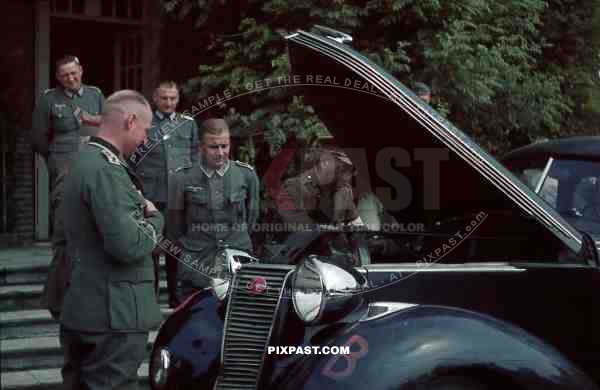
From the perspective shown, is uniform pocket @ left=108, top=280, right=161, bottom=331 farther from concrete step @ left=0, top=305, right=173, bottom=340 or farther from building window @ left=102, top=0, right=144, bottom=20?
building window @ left=102, top=0, right=144, bottom=20

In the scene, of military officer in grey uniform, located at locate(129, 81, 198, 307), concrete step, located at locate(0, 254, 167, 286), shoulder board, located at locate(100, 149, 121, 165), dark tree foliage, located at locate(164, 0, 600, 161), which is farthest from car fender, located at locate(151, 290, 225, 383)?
dark tree foliage, located at locate(164, 0, 600, 161)

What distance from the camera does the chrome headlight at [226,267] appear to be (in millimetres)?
→ 4286

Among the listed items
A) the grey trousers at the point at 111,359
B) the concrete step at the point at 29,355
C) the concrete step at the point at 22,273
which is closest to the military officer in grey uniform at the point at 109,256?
the grey trousers at the point at 111,359

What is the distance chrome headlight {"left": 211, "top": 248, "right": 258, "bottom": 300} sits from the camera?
4.29m

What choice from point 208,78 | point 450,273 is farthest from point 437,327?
point 208,78

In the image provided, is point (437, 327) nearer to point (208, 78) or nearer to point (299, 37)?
point (299, 37)

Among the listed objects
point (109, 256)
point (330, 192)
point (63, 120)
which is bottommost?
point (109, 256)

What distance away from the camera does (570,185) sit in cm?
564

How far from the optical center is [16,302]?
7535 mm

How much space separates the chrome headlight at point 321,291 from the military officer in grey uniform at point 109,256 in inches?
25.8

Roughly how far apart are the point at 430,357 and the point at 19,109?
753cm

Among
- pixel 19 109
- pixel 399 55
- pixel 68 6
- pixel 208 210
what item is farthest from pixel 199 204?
pixel 68 6

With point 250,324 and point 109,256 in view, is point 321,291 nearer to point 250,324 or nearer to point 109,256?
point 250,324

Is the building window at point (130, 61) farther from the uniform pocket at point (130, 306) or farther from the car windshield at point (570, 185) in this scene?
the uniform pocket at point (130, 306)
